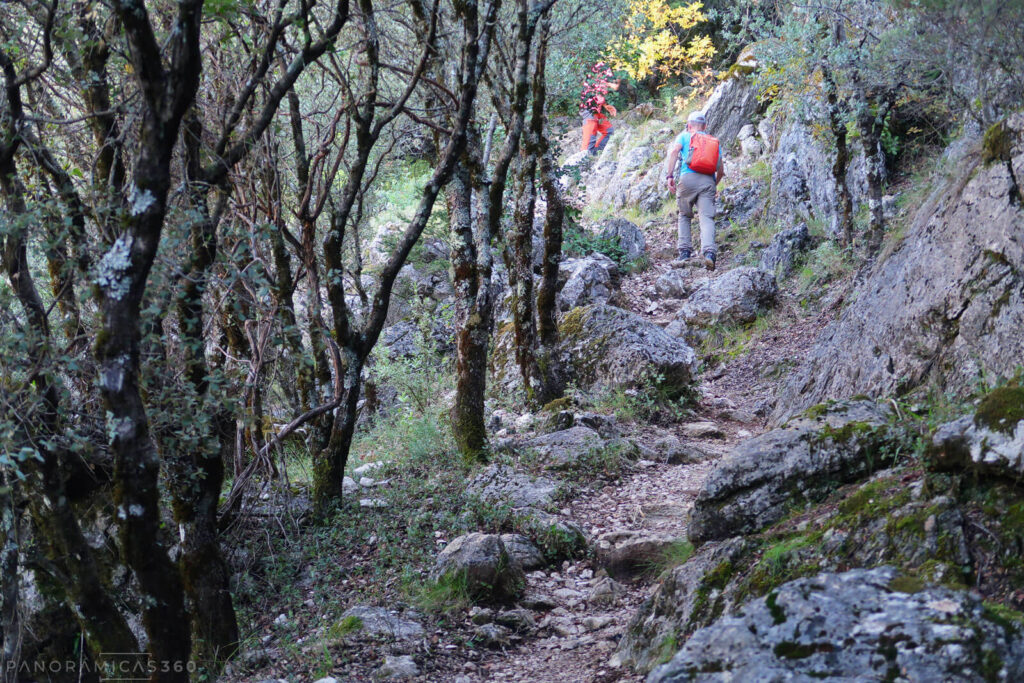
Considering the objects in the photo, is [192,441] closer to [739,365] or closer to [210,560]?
[210,560]

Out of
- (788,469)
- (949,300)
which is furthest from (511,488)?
(949,300)

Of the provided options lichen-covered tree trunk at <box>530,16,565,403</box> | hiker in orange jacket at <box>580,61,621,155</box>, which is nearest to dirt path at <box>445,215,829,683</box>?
lichen-covered tree trunk at <box>530,16,565,403</box>

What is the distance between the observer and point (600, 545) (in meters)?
5.88

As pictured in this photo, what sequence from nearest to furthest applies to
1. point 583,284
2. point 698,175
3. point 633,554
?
point 633,554
point 583,284
point 698,175

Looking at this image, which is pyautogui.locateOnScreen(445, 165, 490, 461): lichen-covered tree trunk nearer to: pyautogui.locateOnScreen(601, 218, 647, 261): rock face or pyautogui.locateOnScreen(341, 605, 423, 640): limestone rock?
pyautogui.locateOnScreen(341, 605, 423, 640): limestone rock

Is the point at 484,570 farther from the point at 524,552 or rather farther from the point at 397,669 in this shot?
the point at 397,669

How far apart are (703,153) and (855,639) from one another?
42.7ft

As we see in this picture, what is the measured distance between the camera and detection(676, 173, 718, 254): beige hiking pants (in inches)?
576

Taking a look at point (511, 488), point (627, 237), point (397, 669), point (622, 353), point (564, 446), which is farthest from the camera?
point (627, 237)

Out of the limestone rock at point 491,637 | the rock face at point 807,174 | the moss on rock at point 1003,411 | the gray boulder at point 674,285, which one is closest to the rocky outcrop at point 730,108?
the rock face at point 807,174

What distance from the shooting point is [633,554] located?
221 inches

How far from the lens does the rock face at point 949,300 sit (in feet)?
16.2

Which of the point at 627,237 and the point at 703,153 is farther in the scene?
the point at 627,237

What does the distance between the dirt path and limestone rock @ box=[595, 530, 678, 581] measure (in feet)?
0.35
